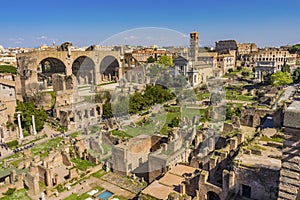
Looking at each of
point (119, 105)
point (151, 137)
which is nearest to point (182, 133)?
point (151, 137)

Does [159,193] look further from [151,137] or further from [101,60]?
[101,60]

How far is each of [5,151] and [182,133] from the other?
16109 millimetres

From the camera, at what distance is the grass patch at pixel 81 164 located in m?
19.3

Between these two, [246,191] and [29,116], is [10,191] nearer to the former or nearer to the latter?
[29,116]

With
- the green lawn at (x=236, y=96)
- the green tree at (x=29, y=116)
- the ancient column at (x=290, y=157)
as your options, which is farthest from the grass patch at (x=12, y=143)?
the green lawn at (x=236, y=96)

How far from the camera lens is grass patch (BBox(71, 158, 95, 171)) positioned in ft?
63.2

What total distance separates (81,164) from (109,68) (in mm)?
42943

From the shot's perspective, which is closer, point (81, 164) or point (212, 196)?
point (212, 196)

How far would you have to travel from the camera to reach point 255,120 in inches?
1045

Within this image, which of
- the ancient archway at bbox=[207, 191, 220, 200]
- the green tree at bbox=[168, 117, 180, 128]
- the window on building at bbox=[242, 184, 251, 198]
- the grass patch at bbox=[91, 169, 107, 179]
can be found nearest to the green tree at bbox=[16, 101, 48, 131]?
the grass patch at bbox=[91, 169, 107, 179]

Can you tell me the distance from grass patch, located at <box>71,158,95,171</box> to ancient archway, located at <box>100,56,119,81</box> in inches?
1497

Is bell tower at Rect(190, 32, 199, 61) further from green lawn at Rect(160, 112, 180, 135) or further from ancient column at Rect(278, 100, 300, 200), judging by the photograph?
ancient column at Rect(278, 100, 300, 200)

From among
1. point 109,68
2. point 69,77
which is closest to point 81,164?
point 69,77

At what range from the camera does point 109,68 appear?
2392 inches
